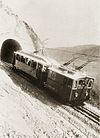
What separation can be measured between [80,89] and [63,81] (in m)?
1.15

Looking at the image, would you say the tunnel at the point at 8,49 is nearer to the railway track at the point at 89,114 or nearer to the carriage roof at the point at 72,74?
the carriage roof at the point at 72,74

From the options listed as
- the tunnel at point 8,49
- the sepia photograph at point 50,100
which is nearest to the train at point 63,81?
the sepia photograph at point 50,100

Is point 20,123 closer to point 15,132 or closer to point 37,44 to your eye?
point 15,132

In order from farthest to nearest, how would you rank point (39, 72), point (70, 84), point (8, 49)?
1. point (8, 49)
2. point (39, 72)
3. point (70, 84)

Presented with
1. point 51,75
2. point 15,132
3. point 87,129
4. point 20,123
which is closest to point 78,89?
point 51,75

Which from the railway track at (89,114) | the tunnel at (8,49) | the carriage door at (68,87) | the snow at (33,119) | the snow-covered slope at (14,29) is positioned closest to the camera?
the snow at (33,119)

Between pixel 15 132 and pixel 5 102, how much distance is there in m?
2.57

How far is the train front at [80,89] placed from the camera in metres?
13.7

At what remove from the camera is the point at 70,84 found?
13.5 metres

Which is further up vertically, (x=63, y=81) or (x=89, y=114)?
(x=63, y=81)

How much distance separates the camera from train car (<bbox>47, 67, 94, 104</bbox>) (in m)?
13.6

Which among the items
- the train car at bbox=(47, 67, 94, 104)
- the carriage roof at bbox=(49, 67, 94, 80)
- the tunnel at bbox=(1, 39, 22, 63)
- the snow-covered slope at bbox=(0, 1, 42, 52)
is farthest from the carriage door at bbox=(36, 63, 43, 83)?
the tunnel at bbox=(1, 39, 22, 63)

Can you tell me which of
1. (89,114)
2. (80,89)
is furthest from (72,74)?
(89,114)

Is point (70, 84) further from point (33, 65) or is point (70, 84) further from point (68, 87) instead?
point (33, 65)
